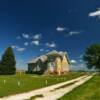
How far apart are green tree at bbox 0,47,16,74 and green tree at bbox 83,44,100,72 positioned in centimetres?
4334

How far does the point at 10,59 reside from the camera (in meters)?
82.4

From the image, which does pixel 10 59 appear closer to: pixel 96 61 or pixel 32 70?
pixel 32 70

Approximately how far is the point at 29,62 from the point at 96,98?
264 ft

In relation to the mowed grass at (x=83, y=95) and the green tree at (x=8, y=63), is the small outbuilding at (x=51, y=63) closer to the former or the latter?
the green tree at (x=8, y=63)

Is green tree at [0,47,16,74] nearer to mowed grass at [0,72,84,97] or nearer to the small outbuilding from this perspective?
the small outbuilding

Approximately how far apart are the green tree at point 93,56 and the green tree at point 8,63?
142ft

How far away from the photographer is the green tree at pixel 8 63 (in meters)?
81.0

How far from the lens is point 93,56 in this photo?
115m

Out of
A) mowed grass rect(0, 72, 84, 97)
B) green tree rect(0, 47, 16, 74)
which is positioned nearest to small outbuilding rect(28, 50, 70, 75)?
green tree rect(0, 47, 16, 74)

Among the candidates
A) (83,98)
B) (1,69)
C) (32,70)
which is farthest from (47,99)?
(32,70)

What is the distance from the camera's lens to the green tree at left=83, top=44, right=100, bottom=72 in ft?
374

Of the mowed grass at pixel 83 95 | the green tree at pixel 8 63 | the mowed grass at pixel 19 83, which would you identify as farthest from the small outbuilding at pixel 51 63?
the mowed grass at pixel 83 95

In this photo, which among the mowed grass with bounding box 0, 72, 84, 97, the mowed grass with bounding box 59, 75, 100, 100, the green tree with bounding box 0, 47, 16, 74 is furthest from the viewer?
the green tree with bounding box 0, 47, 16, 74

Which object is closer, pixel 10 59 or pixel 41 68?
pixel 10 59
